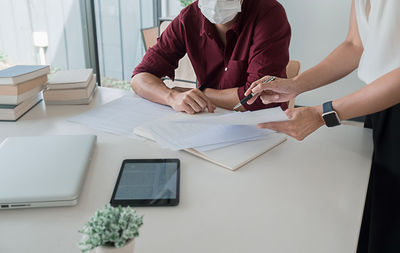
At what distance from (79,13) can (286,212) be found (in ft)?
8.81

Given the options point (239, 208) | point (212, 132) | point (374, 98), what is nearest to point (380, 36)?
point (374, 98)

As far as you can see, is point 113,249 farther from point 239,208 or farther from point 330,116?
point 330,116

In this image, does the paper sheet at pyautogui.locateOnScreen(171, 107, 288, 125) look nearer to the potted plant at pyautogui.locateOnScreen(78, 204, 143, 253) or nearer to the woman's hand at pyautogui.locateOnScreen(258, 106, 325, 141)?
the woman's hand at pyautogui.locateOnScreen(258, 106, 325, 141)

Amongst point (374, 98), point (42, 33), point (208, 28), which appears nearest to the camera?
point (374, 98)

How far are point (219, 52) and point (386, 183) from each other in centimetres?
89

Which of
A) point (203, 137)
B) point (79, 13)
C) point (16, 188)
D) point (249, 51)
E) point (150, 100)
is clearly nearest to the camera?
point (16, 188)

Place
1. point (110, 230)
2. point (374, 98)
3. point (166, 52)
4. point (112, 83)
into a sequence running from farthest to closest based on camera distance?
point (112, 83) → point (166, 52) → point (374, 98) → point (110, 230)

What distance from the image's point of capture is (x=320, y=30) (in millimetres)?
3260

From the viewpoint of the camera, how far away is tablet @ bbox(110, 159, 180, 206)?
679 mm

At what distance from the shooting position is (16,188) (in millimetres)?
670

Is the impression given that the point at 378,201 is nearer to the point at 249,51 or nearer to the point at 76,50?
the point at 249,51

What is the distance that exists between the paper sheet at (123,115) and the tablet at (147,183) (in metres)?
0.21

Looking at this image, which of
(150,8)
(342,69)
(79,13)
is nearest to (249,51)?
(342,69)

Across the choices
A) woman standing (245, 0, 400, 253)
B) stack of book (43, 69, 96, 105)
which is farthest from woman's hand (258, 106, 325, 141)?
stack of book (43, 69, 96, 105)
